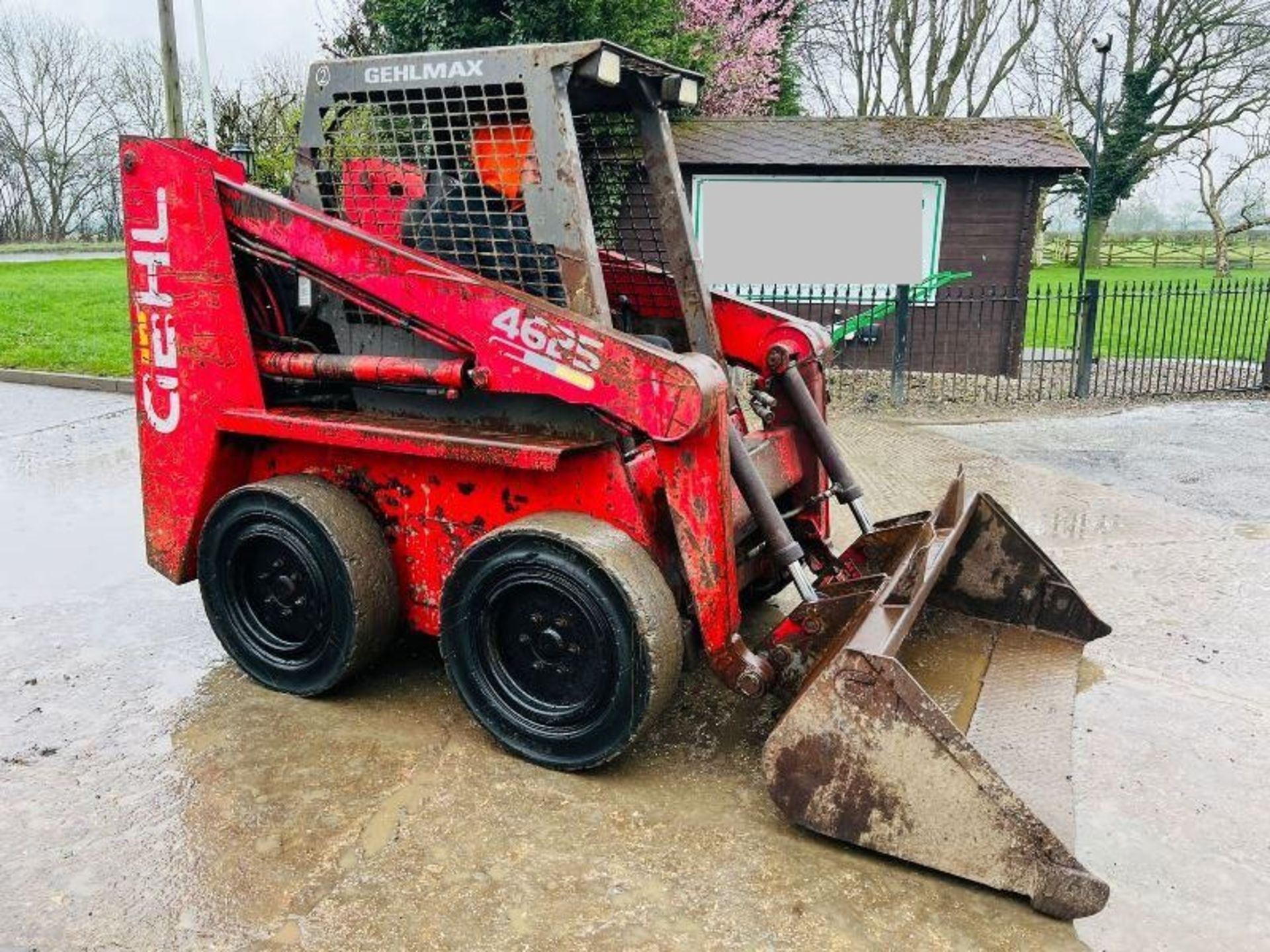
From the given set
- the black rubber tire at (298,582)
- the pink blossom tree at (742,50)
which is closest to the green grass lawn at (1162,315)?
the pink blossom tree at (742,50)

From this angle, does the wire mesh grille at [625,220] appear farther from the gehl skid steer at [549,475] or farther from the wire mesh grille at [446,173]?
the wire mesh grille at [446,173]

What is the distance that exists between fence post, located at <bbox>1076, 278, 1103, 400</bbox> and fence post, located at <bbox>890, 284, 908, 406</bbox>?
5.95 ft

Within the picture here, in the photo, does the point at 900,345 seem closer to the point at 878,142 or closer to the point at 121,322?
the point at 878,142

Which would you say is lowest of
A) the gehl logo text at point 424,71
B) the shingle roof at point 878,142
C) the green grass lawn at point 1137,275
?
the green grass lawn at point 1137,275

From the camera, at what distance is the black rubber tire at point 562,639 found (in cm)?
323

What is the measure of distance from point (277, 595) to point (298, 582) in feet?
0.46

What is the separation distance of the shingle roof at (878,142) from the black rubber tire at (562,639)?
9.56 metres

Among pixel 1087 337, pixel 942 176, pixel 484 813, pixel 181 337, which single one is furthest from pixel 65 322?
pixel 484 813

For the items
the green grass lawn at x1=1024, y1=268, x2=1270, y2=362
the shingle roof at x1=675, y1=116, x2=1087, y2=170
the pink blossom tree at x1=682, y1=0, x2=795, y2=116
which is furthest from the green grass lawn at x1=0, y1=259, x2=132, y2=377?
the green grass lawn at x1=1024, y1=268, x2=1270, y2=362

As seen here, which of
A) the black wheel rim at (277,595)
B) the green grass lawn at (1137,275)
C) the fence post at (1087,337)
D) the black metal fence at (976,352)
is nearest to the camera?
the black wheel rim at (277,595)

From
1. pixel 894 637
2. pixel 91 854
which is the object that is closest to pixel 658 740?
pixel 894 637

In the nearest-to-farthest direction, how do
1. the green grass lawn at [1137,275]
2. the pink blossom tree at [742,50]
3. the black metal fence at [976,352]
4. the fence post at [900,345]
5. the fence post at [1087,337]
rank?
the fence post at [1087,337]
the fence post at [900,345]
the black metal fence at [976,352]
the pink blossom tree at [742,50]
the green grass lawn at [1137,275]

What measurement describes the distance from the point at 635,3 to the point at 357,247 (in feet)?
33.5

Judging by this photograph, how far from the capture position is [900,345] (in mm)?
10914
